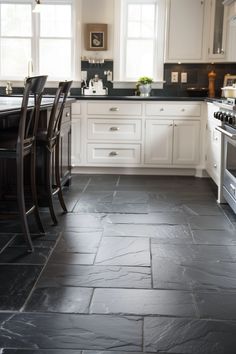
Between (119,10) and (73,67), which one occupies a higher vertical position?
(119,10)

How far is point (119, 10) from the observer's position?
611 centimetres

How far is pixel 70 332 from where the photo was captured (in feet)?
6.77

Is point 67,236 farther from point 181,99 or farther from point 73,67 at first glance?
point 73,67

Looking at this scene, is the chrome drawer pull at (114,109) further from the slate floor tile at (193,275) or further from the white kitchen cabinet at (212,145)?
the slate floor tile at (193,275)

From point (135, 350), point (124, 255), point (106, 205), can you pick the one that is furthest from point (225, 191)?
point (135, 350)

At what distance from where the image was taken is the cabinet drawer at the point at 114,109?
18.8 feet

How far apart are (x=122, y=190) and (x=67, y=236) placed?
165cm

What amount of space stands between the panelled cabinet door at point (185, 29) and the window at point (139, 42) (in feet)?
0.75

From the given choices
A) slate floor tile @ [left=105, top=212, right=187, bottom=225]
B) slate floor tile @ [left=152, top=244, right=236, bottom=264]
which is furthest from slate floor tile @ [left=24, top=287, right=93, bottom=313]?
slate floor tile @ [left=105, top=212, right=187, bottom=225]

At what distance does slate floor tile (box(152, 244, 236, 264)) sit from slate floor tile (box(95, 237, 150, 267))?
0.27 feet

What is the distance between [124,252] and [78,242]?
357mm

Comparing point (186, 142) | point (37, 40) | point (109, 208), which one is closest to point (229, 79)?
point (186, 142)

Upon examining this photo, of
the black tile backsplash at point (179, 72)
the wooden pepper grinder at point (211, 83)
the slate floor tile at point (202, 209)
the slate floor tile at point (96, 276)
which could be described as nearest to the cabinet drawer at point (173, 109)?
the wooden pepper grinder at point (211, 83)


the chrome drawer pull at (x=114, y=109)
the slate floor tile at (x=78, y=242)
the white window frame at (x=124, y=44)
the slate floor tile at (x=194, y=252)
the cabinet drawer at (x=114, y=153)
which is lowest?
the slate floor tile at (x=78, y=242)
